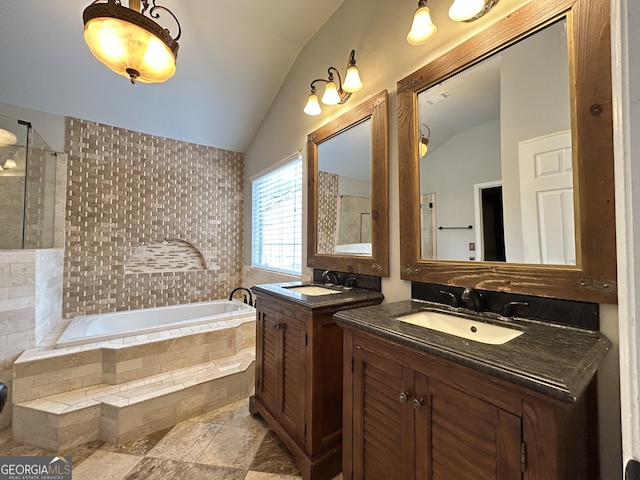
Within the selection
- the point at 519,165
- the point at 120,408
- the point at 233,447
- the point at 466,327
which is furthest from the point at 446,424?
the point at 120,408


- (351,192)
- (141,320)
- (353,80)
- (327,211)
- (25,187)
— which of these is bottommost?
(141,320)

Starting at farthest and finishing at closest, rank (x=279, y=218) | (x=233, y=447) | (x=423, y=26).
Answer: (x=279, y=218), (x=233, y=447), (x=423, y=26)

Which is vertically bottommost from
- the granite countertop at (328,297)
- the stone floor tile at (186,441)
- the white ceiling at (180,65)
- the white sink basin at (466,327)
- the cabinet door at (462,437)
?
the stone floor tile at (186,441)

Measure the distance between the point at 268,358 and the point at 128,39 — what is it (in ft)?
6.36

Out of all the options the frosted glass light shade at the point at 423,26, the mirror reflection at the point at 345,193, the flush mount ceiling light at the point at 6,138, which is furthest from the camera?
the flush mount ceiling light at the point at 6,138

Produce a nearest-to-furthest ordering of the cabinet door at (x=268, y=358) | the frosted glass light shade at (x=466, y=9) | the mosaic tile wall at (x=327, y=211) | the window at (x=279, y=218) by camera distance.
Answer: the frosted glass light shade at (x=466, y=9), the cabinet door at (x=268, y=358), the mosaic tile wall at (x=327, y=211), the window at (x=279, y=218)

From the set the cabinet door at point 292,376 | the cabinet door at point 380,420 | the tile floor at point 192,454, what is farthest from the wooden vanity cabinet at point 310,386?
the cabinet door at point 380,420

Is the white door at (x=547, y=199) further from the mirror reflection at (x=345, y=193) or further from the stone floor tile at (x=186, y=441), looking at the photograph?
the stone floor tile at (x=186, y=441)

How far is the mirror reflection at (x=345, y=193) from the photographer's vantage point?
176cm

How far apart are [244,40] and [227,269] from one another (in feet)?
8.54

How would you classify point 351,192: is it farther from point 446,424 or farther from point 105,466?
point 105,466

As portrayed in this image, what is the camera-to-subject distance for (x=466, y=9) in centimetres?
111

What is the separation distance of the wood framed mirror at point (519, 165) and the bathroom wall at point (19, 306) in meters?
2.64

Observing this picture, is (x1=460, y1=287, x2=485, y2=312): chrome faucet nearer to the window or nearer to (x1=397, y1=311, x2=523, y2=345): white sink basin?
(x1=397, y1=311, x2=523, y2=345): white sink basin
